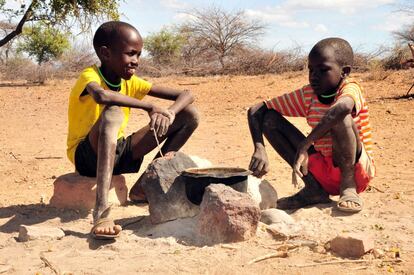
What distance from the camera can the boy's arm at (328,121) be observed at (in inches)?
145

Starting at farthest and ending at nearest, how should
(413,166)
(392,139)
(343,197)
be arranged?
(392,139), (413,166), (343,197)

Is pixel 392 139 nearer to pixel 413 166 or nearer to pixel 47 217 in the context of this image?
pixel 413 166

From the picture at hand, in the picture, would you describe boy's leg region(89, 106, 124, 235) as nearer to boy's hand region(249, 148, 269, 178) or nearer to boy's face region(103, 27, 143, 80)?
boy's face region(103, 27, 143, 80)

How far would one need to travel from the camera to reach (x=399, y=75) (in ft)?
47.4

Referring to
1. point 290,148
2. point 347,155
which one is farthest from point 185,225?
point 347,155

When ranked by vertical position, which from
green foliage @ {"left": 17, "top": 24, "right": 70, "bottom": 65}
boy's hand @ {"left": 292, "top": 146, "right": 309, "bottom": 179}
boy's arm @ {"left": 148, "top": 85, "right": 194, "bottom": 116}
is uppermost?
green foliage @ {"left": 17, "top": 24, "right": 70, "bottom": 65}

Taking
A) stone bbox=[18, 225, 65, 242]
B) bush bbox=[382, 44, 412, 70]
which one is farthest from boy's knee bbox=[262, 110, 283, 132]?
bush bbox=[382, 44, 412, 70]

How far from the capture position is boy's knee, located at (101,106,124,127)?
3.65 metres

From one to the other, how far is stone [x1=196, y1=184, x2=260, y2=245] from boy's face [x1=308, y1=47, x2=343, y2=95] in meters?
1.08

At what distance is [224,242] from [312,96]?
1.42 m

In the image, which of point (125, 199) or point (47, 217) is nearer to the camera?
point (47, 217)

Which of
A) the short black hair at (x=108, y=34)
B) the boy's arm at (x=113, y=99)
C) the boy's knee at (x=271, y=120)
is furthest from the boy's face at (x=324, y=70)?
the short black hair at (x=108, y=34)

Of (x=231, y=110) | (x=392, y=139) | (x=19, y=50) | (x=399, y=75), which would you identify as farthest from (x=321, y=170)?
(x=19, y=50)

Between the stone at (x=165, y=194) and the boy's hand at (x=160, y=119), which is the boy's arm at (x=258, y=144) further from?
the boy's hand at (x=160, y=119)
